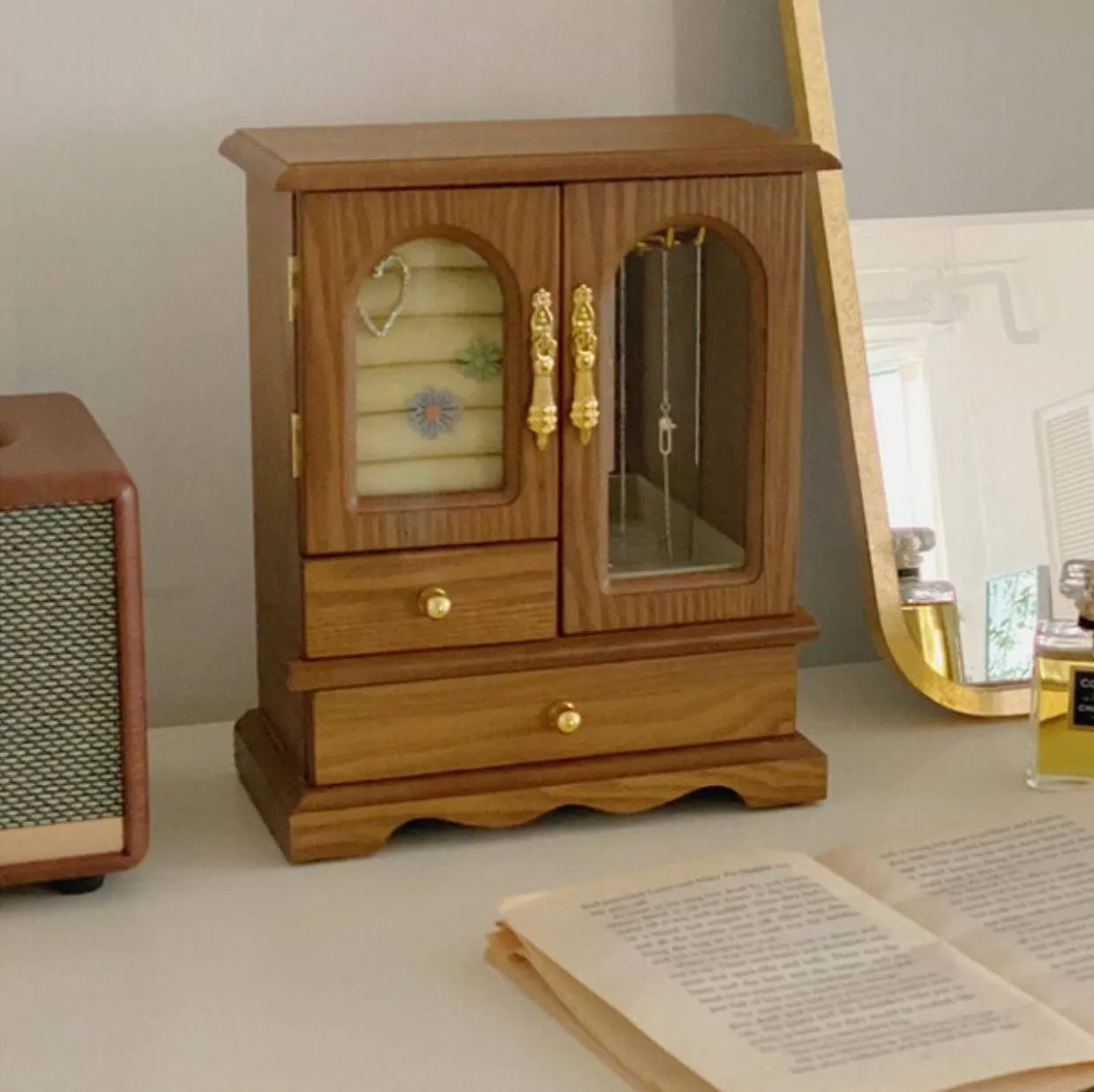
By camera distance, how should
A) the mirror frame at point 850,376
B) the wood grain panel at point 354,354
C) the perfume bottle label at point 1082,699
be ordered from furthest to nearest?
the mirror frame at point 850,376 → the perfume bottle label at point 1082,699 → the wood grain panel at point 354,354

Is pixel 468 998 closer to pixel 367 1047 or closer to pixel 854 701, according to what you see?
pixel 367 1047

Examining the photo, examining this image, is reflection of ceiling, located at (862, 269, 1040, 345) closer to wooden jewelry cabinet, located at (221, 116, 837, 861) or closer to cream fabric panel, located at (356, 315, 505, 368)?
wooden jewelry cabinet, located at (221, 116, 837, 861)

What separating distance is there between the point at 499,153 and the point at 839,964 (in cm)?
46

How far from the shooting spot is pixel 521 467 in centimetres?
111

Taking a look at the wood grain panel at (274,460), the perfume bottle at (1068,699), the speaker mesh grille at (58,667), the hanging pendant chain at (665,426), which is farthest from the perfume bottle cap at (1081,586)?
the speaker mesh grille at (58,667)

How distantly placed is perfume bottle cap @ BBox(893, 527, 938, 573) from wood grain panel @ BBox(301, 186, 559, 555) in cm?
32

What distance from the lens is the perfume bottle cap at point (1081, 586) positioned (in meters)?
1.20

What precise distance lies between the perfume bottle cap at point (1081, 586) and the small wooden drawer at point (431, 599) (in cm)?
32

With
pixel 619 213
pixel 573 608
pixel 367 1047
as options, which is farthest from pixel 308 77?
pixel 367 1047

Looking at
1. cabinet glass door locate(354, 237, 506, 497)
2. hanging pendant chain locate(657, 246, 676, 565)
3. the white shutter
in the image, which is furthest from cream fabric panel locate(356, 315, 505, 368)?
the white shutter

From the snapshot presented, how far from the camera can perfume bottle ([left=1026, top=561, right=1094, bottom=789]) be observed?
1207 millimetres

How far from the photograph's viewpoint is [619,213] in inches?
43.1

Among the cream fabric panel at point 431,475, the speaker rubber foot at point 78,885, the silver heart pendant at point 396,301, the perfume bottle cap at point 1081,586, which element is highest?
the silver heart pendant at point 396,301

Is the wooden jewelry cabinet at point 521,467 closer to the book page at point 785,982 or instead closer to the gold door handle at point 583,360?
the gold door handle at point 583,360
